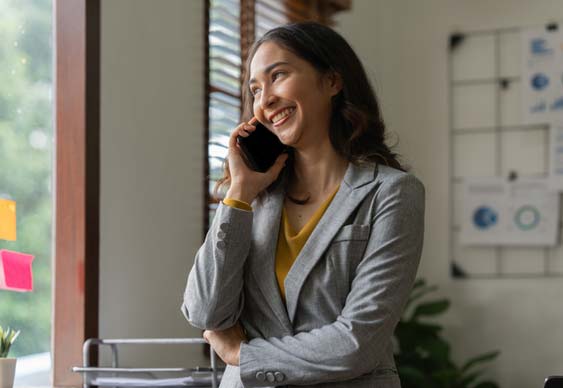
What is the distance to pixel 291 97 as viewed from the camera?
1.52 m

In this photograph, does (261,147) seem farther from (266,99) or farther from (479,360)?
(479,360)

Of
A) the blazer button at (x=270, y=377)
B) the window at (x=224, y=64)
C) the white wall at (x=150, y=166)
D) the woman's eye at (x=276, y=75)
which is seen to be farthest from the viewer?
the window at (x=224, y=64)

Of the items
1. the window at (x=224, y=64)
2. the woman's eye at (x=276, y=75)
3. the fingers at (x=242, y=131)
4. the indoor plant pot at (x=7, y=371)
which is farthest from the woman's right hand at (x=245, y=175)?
the window at (x=224, y=64)

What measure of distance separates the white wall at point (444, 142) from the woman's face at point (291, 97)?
8.38 ft

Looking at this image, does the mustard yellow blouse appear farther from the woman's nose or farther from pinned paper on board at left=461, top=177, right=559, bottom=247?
pinned paper on board at left=461, top=177, right=559, bottom=247

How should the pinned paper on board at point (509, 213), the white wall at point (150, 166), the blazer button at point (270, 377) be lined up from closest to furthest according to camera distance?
the blazer button at point (270, 377), the white wall at point (150, 166), the pinned paper on board at point (509, 213)

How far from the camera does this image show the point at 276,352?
1.44 metres

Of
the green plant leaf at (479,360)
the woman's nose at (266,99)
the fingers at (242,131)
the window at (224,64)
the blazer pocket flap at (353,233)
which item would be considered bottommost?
the green plant leaf at (479,360)

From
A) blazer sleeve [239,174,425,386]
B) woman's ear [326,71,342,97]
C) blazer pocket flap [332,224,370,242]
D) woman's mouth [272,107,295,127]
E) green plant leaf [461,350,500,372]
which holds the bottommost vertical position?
green plant leaf [461,350,500,372]

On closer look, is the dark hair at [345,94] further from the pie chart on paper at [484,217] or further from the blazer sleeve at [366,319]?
the pie chart on paper at [484,217]

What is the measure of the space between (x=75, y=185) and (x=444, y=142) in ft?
7.40

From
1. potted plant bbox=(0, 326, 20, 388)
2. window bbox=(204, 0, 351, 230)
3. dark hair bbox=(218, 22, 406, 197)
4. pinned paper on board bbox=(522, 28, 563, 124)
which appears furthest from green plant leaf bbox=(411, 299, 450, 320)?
dark hair bbox=(218, 22, 406, 197)

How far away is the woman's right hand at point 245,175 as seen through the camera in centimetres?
158

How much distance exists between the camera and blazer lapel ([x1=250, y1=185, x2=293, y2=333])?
1.49 meters
